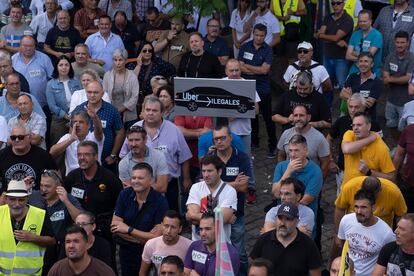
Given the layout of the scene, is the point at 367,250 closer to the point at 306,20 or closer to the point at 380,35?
the point at 380,35

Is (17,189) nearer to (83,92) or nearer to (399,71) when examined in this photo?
(83,92)

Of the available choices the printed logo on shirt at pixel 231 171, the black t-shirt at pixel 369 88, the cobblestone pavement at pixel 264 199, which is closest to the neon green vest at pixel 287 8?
the cobblestone pavement at pixel 264 199

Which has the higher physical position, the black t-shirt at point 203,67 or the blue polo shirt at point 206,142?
the black t-shirt at point 203,67

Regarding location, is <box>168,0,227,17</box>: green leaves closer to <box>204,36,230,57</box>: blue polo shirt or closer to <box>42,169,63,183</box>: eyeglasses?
<box>204,36,230,57</box>: blue polo shirt

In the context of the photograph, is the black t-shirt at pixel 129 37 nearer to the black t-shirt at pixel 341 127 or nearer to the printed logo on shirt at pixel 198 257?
the black t-shirt at pixel 341 127

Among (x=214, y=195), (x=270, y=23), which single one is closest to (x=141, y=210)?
(x=214, y=195)

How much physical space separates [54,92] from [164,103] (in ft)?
6.37

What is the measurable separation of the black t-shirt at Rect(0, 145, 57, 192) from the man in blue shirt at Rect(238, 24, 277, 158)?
13.3 ft

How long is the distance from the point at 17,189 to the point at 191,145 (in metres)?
2.88

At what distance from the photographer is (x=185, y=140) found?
13.1 metres

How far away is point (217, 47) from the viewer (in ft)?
53.0

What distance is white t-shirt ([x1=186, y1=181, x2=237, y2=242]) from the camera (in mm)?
11227

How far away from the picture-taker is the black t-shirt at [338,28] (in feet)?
53.8

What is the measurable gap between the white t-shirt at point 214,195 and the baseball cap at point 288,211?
0.82 m
